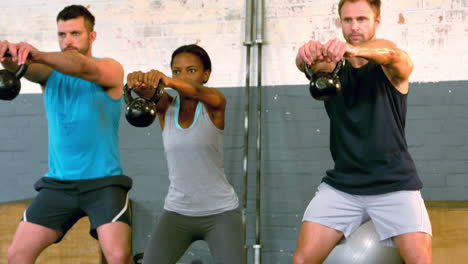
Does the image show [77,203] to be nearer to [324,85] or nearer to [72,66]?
[72,66]

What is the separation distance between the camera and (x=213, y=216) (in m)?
3.00

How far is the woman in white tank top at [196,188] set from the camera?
292cm

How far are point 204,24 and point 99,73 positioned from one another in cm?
175

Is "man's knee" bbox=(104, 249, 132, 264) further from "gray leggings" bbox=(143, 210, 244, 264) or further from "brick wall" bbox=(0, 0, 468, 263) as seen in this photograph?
"brick wall" bbox=(0, 0, 468, 263)

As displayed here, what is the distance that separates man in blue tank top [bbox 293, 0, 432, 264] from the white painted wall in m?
1.56

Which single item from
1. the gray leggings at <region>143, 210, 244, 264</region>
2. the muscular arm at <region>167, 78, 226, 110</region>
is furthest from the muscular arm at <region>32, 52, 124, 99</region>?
the gray leggings at <region>143, 210, 244, 264</region>

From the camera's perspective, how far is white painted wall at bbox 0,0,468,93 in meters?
4.15

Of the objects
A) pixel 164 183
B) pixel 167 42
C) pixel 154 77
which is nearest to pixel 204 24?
pixel 167 42

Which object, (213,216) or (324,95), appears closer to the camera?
(324,95)

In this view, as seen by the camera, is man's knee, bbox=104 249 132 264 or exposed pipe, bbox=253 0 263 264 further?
exposed pipe, bbox=253 0 263 264

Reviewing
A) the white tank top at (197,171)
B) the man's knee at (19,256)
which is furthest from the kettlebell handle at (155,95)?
the man's knee at (19,256)

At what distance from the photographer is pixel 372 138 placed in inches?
105

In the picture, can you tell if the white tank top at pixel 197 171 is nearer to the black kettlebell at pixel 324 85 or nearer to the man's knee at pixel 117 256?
the man's knee at pixel 117 256

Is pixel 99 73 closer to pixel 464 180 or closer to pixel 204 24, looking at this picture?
pixel 204 24
